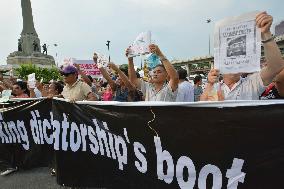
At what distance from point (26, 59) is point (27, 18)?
34.6 ft

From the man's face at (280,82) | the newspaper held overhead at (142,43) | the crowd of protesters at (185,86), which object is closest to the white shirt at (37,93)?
the crowd of protesters at (185,86)

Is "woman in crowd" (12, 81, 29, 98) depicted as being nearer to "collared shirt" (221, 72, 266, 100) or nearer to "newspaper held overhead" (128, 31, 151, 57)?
"newspaper held overhead" (128, 31, 151, 57)

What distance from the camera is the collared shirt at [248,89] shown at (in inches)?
122

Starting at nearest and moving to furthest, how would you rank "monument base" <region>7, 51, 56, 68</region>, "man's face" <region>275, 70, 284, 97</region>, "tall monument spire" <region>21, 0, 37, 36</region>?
"man's face" <region>275, 70, 284, 97</region> → "tall monument spire" <region>21, 0, 37, 36</region> → "monument base" <region>7, 51, 56, 68</region>

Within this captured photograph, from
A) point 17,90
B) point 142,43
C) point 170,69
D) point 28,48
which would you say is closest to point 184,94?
point 170,69

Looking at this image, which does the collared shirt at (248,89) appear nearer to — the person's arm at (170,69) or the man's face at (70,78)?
the person's arm at (170,69)

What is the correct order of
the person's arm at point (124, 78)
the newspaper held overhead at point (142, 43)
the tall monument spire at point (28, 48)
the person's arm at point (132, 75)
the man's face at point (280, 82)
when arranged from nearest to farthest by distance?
the man's face at point (280, 82)
the newspaper held overhead at point (142, 43)
the person's arm at point (132, 75)
the person's arm at point (124, 78)
the tall monument spire at point (28, 48)

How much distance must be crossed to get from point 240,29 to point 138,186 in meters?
2.02

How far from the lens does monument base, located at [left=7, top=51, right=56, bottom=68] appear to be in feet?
279

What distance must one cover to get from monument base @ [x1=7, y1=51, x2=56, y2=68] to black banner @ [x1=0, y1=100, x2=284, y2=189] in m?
83.2

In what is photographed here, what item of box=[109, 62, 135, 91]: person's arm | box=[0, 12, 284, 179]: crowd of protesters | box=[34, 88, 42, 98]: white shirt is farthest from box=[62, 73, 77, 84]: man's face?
box=[34, 88, 42, 98]: white shirt

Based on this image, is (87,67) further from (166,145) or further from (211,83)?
(166,145)

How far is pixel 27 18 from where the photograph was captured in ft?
271

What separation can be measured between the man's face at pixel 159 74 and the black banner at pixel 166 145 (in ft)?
1.94
